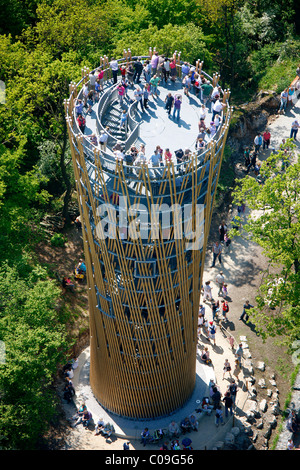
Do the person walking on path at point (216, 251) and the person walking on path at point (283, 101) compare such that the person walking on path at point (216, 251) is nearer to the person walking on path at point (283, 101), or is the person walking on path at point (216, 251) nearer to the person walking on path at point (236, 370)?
the person walking on path at point (236, 370)

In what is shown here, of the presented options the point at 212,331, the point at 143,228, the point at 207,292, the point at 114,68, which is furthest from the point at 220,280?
the point at 114,68

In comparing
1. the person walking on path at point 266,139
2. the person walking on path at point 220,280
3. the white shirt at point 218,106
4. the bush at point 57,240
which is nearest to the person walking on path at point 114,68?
the white shirt at point 218,106

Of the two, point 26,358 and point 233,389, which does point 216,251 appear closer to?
point 233,389

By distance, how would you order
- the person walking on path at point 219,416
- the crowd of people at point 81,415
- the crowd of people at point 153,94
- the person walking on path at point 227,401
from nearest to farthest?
the crowd of people at point 153,94 < the crowd of people at point 81,415 < the person walking on path at point 219,416 < the person walking on path at point 227,401

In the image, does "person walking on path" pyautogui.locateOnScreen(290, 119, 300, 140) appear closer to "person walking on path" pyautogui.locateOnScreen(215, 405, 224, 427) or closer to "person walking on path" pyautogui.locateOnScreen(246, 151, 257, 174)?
"person walking on path" pyautogui.locateOnScreen(246, 151, 257, 174)

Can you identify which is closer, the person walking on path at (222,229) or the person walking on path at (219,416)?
the person walking on path at (219,416)
